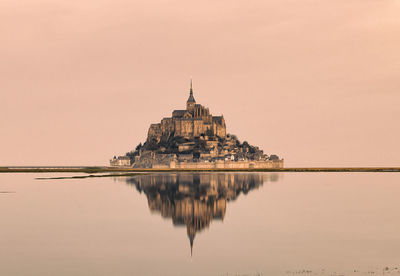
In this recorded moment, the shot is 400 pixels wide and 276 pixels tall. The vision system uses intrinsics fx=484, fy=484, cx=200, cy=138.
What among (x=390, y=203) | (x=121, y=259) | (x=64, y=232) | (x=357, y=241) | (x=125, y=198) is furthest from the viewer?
(x=125, y=198)

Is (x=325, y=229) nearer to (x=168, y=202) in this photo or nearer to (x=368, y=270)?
(x=368, y=270)

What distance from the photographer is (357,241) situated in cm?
2498

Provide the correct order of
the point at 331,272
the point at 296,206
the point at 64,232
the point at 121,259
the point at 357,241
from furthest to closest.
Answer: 1. the point at 296,206
2. the point at 64,232
3. the point at 357,241
4. the point at 121,259
5. the point at 331,272

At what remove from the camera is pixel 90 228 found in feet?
98.6

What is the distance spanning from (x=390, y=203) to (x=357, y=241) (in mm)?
24155

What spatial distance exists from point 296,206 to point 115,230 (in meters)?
20.1

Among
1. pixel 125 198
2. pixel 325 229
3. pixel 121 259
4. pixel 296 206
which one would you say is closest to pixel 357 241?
pixel 325 229

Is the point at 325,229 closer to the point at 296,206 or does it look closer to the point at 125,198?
the point at 296,206

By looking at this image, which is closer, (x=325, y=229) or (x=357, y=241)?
(x=357, y=241)

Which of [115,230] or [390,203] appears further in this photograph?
[390,203]

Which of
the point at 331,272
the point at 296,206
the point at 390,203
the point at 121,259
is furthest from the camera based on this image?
the point at 390,203

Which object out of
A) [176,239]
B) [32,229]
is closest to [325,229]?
[176,239]

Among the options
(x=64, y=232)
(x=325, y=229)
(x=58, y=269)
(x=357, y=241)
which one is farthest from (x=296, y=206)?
(x=58, y=269)

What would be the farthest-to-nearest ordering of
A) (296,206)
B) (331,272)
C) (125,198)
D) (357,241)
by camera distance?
(125,198) → (296,206) → (357,241) → (331,272)
